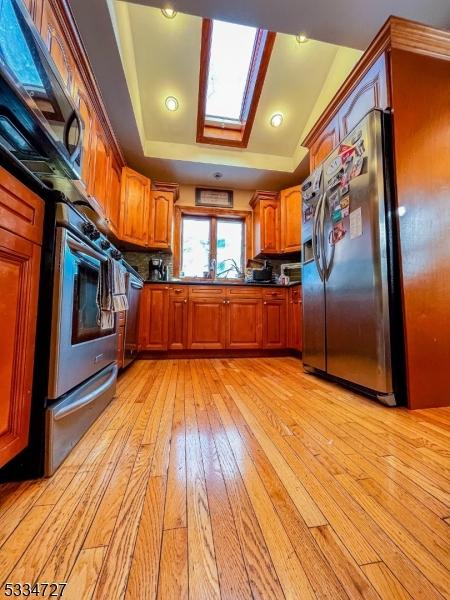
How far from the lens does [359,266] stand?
1696mm

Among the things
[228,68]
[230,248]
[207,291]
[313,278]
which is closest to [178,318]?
[207,291]

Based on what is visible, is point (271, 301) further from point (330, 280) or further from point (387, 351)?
point (387, 351)

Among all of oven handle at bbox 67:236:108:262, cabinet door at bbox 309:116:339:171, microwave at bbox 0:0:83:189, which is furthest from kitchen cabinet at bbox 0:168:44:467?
cabinet door at bbox 309:116:339:171

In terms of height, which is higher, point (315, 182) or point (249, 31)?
point (249, 31)

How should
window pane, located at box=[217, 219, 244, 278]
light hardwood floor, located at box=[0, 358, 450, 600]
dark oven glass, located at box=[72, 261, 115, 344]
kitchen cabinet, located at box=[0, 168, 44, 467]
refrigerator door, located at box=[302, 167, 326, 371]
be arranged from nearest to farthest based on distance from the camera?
light hardwood floor, located at box=[0, 358, 450, 600] → kitchen cabinet, located at box=[0, 168, 44, 467] → dark oven glass, located at box=[72, 261, 115, 344] → refrigerator door, located at box=[302, 167, 326, 371] → window pane, located at box=[217, 219, 244, 278]

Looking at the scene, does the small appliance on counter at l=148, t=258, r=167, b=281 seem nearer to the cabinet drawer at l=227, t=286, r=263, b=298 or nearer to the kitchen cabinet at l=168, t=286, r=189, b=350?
the kitchen cabinet at l=168, t=286, r=189, b=350

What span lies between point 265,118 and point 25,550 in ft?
14.4

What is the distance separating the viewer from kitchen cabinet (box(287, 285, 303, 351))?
3191 mm

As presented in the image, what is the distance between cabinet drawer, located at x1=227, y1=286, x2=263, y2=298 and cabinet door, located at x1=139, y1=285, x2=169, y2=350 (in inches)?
31.6

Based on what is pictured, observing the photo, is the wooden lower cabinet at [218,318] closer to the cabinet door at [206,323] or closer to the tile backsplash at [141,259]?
the cabinet door at [206,323]

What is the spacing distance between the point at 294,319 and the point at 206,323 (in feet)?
3.61

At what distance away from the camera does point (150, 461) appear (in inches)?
37.4

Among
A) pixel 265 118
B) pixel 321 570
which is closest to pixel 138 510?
pixel 321 570

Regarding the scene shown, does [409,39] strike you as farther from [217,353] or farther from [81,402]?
[217,353]
